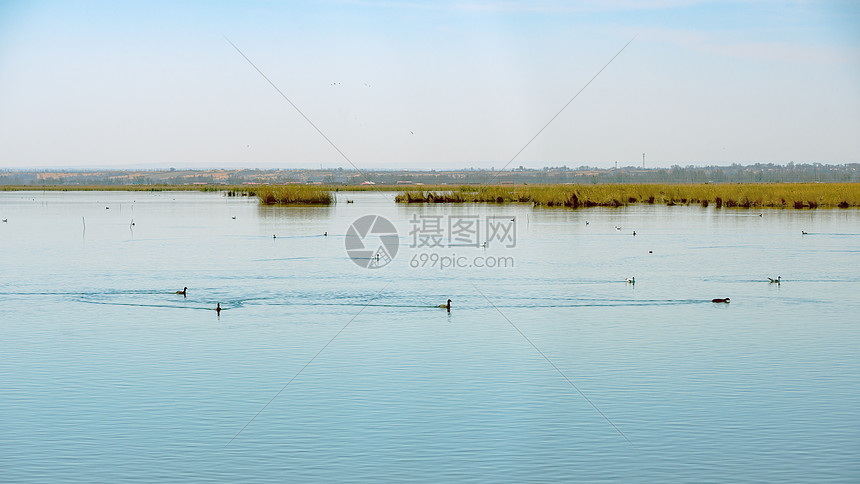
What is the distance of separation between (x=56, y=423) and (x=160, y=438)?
61.1 inches

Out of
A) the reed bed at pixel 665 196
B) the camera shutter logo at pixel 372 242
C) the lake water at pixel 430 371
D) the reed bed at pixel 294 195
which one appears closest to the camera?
the lake water at pixel 430 371

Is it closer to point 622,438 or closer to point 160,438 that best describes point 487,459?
point 622,438

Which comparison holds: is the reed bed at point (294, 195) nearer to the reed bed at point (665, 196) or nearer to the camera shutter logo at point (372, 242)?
the reed bed at point (665, 196)

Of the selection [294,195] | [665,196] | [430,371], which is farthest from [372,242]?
[665,196]

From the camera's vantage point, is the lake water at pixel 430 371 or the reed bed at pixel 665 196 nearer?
the lake water at pixel 430 371

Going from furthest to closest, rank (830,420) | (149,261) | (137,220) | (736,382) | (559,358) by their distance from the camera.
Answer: (137,220)
(149,261)
(559,358)
(736,382)
(830,420)

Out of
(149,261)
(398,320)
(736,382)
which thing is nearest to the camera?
(736,382)

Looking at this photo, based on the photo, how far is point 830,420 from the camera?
11.4 m

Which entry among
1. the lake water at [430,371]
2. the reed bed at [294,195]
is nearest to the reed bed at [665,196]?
the reed bed at [294,195]

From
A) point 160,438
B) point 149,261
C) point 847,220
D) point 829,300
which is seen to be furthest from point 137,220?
point 160,438

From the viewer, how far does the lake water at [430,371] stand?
9961 millimetres

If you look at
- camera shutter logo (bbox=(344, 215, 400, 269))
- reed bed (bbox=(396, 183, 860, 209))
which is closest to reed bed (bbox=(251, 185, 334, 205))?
reed bed (bbox=(396, 183, 860, 209))

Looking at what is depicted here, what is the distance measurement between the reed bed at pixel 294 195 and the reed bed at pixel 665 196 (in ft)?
21.1

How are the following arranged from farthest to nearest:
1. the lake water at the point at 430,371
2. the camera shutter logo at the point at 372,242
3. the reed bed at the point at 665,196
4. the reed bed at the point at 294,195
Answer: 1. the reed bed at the point at 294,195
2. the reed bed at the point at 665,196
3. the camera shutter logo at the point at 372,242
4. the lake water at the point at 430,371
